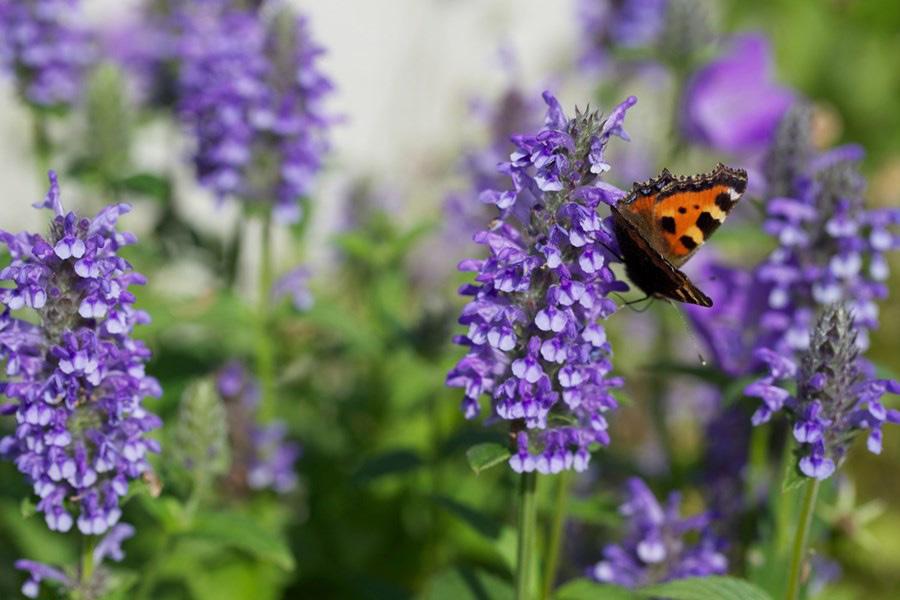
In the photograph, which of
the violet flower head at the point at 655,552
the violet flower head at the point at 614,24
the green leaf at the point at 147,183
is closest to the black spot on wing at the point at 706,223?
the violet flower head at the point at 655,552

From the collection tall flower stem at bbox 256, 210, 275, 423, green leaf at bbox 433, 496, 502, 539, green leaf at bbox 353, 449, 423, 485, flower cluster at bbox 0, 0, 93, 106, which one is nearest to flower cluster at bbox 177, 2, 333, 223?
tall flower stem at bbox 256, 210, 275, 423

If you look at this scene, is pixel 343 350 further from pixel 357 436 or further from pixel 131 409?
pixel 131 409

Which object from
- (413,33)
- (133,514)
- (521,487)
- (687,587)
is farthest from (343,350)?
(413,33)

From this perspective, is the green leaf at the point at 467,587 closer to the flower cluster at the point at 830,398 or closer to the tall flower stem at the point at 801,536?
the tall flower stem at the point at 801,536

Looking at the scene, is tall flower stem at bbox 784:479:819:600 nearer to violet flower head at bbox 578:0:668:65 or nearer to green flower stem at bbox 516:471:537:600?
green flower stem at bbox 516:471:537:600

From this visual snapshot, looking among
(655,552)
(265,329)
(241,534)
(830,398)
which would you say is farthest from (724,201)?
(265,329)

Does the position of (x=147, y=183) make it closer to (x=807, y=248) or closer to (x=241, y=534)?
(x=241, y=534)

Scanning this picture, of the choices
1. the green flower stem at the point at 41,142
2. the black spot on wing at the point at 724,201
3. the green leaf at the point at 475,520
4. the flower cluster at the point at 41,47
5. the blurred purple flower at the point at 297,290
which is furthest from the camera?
the green flower stem at the point at 41,142
